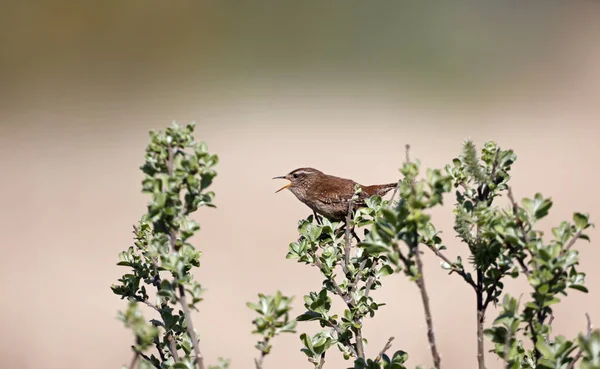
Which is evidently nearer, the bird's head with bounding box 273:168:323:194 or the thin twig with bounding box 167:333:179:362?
the thin twig with bounding box 167:333:179:362

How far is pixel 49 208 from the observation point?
3688 millimetres

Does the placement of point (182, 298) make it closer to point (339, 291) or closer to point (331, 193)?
point (339, 291)

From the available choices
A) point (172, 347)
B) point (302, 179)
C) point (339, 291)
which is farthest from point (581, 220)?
point (302, 179)

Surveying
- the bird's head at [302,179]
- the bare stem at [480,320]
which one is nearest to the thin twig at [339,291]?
the bare stem at [480,320]

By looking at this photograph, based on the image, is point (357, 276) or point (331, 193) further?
point (331, 193)

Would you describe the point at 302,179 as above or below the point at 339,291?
above

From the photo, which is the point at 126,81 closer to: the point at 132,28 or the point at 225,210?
the point at 132,28

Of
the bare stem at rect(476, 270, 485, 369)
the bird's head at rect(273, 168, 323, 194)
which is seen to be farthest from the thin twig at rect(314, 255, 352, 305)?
the bird's head at rect(273, 168, 323, 194)

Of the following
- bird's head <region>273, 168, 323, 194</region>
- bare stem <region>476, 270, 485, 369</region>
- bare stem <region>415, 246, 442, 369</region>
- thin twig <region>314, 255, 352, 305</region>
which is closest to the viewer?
bare stem <region>415, 246, 442, 369</region>

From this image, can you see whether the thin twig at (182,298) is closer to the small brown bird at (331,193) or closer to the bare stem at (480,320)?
the bare stem at (480,320)

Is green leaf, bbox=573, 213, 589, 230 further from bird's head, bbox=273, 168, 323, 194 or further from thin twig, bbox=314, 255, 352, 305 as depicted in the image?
bird's head, bbox=273, 168, 323, 194

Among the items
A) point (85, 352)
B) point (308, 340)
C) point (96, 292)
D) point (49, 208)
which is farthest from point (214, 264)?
point (308, 340)

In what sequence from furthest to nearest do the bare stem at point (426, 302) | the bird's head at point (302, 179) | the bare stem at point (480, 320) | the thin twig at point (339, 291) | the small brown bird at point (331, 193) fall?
1. the bird's head at point (302, 179)
2. the small brown bird at point (331, 193)
3. the thin twig at point (339, 291)
4. the bare stem at point (480, 320)
5. the bare stem at point (426, 302)

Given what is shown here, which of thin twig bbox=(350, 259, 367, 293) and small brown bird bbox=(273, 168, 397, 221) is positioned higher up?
small brown bird bbox=(273, 168, 397, 221)
